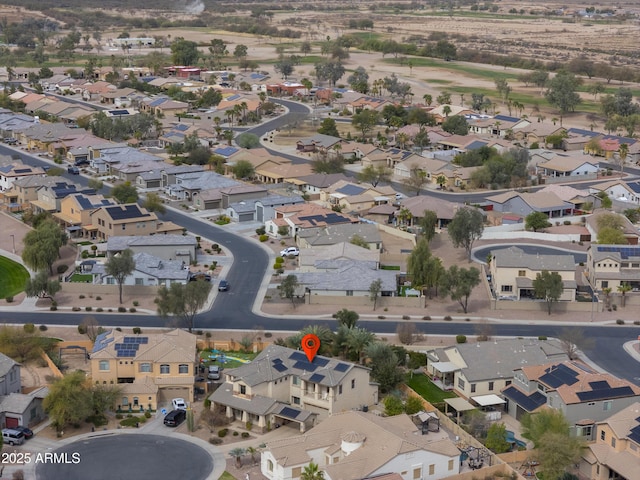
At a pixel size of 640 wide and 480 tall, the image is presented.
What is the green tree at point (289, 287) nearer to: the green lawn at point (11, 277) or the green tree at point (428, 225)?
the green tree at point (428, 225)

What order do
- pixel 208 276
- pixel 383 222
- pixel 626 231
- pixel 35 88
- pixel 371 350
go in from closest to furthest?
pixel 371 350 < pixel 208 276 < pixel 626 231 < pixel 383 222 < pixel 35 88

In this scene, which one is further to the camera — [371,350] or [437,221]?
[437,221]

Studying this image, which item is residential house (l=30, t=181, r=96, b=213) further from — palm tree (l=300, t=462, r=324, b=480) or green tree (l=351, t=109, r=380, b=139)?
palm tree (l=300, t=462, r=324, b=480)

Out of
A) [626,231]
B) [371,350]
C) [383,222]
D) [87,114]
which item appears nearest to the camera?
[371,350]

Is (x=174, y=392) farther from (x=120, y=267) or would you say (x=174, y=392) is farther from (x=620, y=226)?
(x=620, y=226)

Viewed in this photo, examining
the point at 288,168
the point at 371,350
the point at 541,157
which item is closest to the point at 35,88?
the point at 288,168

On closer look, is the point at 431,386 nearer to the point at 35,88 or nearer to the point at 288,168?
the point at 288,168
